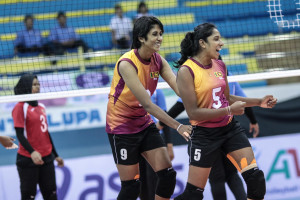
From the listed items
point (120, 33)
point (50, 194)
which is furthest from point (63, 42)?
point (50, 194)

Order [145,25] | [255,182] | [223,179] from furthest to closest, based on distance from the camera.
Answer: [223,179] < [145,25] < [255,182]

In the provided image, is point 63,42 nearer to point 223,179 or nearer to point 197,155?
point 223,179

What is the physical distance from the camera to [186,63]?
4645 mm

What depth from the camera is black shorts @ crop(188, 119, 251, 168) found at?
15.0 feet

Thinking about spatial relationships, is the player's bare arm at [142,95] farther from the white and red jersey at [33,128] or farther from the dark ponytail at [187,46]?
the white and red jersey at [33,128]

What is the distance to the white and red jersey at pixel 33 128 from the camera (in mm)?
6291

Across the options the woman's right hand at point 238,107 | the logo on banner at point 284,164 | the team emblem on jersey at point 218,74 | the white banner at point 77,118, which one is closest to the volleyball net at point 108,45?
the white banner at point 77,118

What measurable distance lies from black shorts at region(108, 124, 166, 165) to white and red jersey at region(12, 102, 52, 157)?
1746 mm

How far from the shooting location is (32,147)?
6164mm

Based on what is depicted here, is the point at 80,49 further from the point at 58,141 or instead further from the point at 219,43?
the point at 219,43

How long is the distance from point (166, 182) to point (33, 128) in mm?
2320

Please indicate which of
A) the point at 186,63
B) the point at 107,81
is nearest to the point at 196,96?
the point at 186,63

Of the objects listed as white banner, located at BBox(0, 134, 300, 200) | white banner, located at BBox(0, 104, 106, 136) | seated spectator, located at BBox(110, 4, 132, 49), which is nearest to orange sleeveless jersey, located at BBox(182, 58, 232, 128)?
white banner, located at BBox(0, 134, 300, 200)

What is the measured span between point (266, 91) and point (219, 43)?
3953 mm
